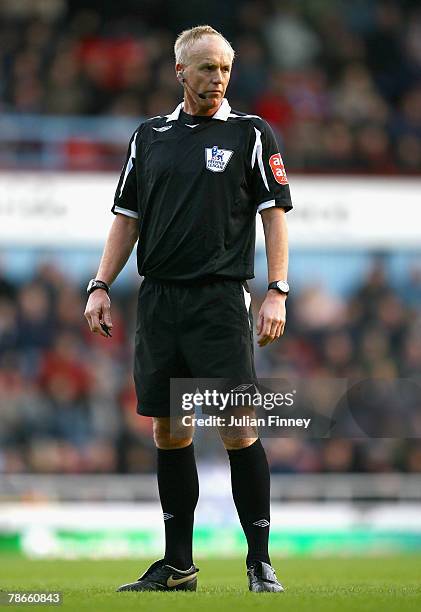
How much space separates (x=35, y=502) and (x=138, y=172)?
290 inches

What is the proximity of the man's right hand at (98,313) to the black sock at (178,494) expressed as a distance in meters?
0.50

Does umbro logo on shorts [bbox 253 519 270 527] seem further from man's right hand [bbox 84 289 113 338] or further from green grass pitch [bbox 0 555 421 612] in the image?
man's right hand [bbox 84 289 113 338]

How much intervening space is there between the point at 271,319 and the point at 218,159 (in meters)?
0.62

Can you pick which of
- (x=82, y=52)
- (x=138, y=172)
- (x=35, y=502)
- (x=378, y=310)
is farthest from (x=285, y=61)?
(x=138, y=172)

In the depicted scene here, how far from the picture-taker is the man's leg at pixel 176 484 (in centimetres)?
507

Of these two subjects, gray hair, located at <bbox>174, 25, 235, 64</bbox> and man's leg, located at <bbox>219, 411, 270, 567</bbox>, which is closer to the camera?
man's leg, located at <bbox>219, 411, 270, 567</bbox>

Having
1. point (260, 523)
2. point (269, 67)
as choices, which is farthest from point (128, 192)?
point (269, 67)

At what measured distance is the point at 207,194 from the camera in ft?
16.3

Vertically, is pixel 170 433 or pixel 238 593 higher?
pixel 170 433

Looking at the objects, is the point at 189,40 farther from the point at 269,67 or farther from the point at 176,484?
the point at 269,67

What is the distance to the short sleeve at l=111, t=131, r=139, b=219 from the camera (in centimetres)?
525

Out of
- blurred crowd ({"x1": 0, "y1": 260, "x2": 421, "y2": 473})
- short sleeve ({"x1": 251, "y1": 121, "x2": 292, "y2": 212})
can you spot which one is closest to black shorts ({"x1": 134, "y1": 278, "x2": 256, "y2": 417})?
short sleeve ({"x1": 251, "y1": 121, "x2": 292, "y2": 212})

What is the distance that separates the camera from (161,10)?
55.9ft

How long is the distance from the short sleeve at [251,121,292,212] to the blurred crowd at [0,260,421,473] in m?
7.62
